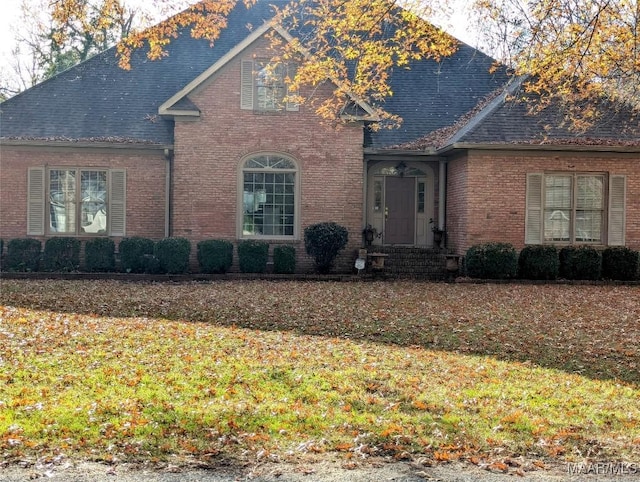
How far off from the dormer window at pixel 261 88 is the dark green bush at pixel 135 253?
4317 millimetres

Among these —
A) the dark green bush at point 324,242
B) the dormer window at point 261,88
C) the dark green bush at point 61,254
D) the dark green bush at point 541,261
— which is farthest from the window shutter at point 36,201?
the dark green bush at point 541,261

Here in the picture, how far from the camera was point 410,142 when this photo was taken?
19.9 m

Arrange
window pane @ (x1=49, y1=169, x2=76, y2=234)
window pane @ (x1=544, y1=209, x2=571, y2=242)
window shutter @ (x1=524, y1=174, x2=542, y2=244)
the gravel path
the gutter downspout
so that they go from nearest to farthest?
the gravel path < window shutter @ (x1=524, y1=174, x2=542, y2=244) < window pane @ (x1=544, y1=209, x2=571, y2=242) < window pane @ (x1=49, y1=169, x2=76, y2=234) < the gutter downspout

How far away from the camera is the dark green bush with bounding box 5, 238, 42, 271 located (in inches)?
715

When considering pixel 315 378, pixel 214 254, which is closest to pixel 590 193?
pixel 214 254

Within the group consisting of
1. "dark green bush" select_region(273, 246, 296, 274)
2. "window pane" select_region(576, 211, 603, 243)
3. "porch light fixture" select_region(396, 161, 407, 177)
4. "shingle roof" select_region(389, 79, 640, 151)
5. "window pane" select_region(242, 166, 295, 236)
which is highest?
"shingle roof" select_region(389, 79, 640, 151)

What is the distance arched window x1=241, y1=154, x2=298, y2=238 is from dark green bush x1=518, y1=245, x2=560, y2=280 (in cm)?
595

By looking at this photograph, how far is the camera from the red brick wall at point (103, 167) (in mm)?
19094

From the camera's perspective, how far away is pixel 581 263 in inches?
695

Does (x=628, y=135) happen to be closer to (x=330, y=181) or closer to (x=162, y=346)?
(x=330, y=181)

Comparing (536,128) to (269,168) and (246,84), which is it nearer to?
(269,168)

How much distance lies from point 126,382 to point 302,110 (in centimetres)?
1280

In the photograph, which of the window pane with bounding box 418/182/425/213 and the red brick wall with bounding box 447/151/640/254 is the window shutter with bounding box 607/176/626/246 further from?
the window pane with bounding box 418/182/425/213

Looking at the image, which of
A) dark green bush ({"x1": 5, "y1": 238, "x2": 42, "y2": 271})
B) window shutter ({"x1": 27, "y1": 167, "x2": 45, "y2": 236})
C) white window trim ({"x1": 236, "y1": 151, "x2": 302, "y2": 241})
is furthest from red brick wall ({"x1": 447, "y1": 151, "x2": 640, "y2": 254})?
window shutter ({"x1": 27, "y1": 167, "x2": 45, "y2": 236})
